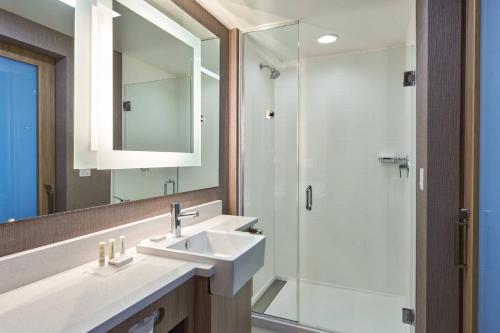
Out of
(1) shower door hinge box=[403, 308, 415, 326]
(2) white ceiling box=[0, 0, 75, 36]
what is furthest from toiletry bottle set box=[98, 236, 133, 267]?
(1) shower door hinge box=[403, 308, 415, 326]

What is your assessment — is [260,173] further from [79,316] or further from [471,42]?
[79,316]

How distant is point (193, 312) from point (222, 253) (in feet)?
1.50

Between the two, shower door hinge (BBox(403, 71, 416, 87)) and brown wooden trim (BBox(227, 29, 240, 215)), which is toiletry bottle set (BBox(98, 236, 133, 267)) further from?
shower door hinge (BBox(403, 71, 416, 87))

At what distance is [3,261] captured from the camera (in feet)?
3.22

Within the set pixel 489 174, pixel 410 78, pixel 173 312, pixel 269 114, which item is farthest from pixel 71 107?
pixel 410 78

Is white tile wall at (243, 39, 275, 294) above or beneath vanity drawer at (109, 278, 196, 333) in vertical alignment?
above

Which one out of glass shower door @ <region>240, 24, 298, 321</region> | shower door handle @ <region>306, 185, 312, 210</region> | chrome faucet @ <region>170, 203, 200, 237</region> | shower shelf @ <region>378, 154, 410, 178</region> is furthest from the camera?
shower door handle @ <region>306, 185, 312, 210</region>

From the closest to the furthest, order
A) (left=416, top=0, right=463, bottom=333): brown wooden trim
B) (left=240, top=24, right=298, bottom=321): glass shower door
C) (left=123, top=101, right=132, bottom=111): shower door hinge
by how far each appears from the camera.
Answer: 1. (left=416, top=0, right=463, bottom=333): brown wooden trim
2. (left=123, top=101, right=132, bottom=111): shower door hinge
3. (left=240, top=24, right=298, bottom=321): glass shower door

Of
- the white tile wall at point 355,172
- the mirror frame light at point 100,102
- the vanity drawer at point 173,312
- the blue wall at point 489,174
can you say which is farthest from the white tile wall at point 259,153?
the blue wall at point 489,174

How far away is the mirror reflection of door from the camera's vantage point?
1.04 metres

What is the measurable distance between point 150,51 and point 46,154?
81 cm

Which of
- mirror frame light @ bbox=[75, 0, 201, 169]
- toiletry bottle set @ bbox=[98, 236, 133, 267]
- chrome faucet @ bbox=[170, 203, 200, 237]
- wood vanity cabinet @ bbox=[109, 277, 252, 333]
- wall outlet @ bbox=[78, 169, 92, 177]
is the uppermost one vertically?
mirror frame light @ bbox=[75, 0, 201, 169]

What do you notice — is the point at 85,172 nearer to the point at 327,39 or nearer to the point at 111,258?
the point at 111,258

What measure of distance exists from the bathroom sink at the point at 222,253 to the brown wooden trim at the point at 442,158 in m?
0.86
